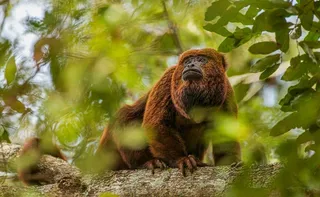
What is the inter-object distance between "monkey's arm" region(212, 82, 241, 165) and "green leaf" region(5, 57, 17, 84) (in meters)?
2.87

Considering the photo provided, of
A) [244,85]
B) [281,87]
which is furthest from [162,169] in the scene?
[244,85]

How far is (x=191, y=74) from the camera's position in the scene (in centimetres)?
541

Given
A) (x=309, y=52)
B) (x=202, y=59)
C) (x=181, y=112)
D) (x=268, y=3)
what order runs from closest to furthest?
1. (x=268, y=3)
2. (x=309, y=52)
3. (x=181, y=112)
4. (x=202, y=59)

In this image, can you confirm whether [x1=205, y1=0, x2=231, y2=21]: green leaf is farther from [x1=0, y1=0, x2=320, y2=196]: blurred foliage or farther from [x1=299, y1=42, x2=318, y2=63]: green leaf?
[x1=299, y1=42, x2=318, y2=63]: green leaf

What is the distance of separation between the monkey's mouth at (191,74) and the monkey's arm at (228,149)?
1.24 feet

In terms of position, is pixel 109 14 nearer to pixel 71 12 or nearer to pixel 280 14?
pixel 71 12

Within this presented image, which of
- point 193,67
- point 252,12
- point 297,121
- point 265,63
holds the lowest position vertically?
point 193,67

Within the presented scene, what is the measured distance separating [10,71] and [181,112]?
3.05 meters

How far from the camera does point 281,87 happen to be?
12.4ft

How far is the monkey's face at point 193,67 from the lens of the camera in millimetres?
5387

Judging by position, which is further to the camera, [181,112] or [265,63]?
[181,112]

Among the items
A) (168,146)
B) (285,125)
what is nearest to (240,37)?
(285,125)

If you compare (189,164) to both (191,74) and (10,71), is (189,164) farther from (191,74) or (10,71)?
(10,71)

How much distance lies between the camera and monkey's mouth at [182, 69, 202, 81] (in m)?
5.37
